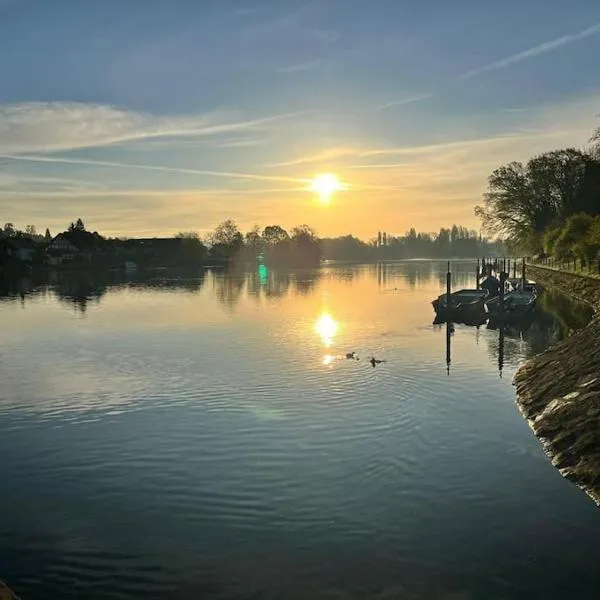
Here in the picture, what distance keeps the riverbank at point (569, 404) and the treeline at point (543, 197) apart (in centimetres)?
6199

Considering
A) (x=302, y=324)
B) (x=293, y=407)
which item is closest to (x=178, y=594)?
(x=293, y=407)

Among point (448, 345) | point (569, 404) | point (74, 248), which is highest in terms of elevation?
point (74, 248)

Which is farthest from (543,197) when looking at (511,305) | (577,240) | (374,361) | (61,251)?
(61,251)

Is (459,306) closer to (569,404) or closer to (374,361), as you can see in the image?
(374,361)

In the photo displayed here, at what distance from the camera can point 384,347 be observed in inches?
1576

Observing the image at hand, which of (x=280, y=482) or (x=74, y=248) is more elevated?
(x=74, y=248)

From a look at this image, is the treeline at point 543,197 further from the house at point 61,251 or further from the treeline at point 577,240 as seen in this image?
the house at point 61,251

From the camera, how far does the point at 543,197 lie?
10819 centimetres

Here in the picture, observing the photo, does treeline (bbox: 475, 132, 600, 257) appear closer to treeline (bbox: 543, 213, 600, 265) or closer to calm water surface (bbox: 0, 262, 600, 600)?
treeline (bbox: 543, 213, 600, 265)

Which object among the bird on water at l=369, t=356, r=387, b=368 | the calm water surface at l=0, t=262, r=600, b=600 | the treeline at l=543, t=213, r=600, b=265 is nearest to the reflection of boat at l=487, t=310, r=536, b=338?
the treeline at l=543, t=213, r=600, b=265

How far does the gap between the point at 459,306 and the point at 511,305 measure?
16.4ft

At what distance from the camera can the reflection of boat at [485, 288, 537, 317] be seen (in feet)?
183

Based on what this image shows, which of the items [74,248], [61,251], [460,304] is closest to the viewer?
[460,304]

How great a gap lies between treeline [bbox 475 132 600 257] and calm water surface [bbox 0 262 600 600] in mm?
66580
